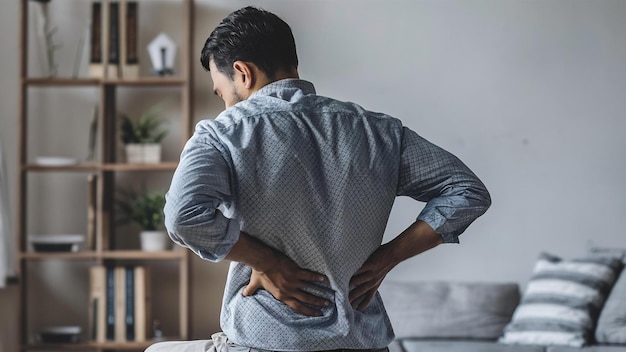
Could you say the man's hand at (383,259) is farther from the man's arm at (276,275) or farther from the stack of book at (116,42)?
the stack of book at (116,42)

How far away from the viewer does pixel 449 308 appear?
4.38 m

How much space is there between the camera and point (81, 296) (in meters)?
4.73

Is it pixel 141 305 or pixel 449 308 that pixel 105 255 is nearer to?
pixel 141 305

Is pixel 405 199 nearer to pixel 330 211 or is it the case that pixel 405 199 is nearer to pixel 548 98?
pixel 548 98

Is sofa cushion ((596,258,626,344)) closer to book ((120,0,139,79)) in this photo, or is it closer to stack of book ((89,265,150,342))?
stack of book ((89,265,150,342))

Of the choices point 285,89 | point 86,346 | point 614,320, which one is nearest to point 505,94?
point 614,320

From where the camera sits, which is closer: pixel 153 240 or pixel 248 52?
pixel 248 52

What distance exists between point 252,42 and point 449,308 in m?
3.07

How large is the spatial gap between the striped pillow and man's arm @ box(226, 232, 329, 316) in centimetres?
282

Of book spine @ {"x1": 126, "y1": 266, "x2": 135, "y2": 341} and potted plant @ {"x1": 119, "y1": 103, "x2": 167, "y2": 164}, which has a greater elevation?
potted plant @ {"x1": 119, "y1": 103, "x2": 167, "y2": 164}

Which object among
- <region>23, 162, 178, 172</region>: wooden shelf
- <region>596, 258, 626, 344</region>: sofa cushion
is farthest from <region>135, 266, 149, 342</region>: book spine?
<region>596, 258, 626, 344</region>: sofa cushion

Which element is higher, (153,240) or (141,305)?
(153,240)

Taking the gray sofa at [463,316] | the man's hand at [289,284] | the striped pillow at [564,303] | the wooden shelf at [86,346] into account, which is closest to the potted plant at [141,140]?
the wooden shelf at [86,346]

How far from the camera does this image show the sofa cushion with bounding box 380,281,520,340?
4328mm
